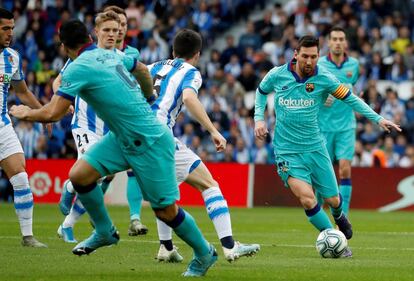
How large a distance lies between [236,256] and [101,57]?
251cm

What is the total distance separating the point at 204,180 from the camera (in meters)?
11.0

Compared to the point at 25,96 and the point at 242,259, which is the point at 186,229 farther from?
the point at 25,96

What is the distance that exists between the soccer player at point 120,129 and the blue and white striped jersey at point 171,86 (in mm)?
1468

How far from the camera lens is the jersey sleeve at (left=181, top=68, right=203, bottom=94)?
1094cm

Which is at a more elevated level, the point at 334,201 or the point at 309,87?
the point at 309,87

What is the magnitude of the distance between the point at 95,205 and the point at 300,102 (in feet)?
11.8

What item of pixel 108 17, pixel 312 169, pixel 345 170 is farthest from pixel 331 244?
pixel 345 170

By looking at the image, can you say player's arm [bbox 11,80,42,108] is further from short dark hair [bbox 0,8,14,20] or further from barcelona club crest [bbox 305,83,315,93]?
barcelona club crest [bbox 305,83,315,93]

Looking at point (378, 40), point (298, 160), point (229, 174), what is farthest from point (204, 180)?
point (378, 40)

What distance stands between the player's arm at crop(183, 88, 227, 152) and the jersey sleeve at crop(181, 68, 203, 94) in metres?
0.05

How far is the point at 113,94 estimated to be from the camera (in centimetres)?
922

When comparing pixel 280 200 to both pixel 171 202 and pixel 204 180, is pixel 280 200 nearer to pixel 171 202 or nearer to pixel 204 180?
pixel 204 180

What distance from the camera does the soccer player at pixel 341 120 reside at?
16547 mm

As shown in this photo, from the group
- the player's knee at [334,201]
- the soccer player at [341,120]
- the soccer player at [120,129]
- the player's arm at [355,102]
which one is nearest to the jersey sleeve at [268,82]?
the player's arm at [355,102]
